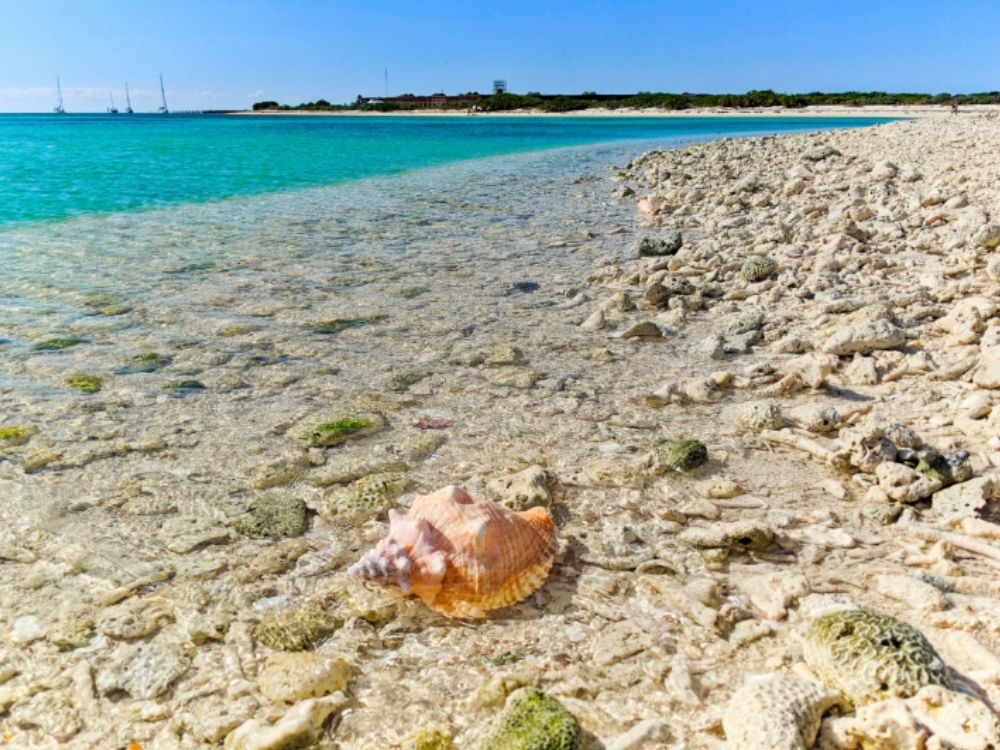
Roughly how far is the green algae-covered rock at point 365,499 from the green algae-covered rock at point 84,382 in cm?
277

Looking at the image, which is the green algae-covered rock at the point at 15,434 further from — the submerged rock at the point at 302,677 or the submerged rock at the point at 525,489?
the submerged rock at the point at 525,489

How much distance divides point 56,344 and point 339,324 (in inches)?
105

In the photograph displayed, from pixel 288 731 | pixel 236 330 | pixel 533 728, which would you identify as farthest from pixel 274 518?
pixel 236 330

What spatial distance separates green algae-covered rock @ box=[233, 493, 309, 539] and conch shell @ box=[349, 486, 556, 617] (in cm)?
79

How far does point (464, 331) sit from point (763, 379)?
302 cm

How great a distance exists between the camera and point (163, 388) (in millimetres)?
5594

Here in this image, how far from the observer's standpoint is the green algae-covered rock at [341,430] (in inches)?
188

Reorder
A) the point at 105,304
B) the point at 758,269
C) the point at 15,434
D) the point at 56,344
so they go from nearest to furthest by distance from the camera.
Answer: the point at 15,434
the point at 56,344
the point at 105,304
the point at 758,269

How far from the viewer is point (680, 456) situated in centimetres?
433

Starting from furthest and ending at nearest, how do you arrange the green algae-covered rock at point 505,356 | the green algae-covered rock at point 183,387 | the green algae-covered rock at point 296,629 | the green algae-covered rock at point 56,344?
1. the green algae-covered rock at point 56,344
2. the green algae-covered rock at point 505,356
3. the green algae-covered rock at point 183,387
4. the green algae-covered rock at point 296,629

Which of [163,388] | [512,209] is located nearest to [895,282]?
[163,388]

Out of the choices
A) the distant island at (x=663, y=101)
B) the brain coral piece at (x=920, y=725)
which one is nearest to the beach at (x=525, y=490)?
the brain coral piece at (x=920, y=725)

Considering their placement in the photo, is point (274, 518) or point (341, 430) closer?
point (274, 518)

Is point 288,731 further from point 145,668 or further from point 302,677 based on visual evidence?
point 145,668
